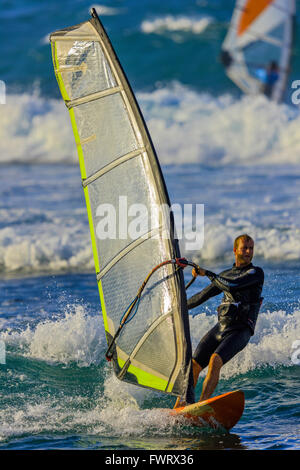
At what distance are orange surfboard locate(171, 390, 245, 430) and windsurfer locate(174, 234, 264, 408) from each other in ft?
0.37

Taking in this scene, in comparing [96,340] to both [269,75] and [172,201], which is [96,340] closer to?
[172,201]

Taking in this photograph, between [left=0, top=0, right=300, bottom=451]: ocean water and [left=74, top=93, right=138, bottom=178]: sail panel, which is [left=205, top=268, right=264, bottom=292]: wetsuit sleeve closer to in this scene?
[left=0, top=0, right=300, bottom=451]: ocean water

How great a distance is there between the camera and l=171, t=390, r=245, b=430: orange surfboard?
4.83 metres

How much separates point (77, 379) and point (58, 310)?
5.03 ft

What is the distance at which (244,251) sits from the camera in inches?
204

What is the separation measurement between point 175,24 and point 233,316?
20152 mm

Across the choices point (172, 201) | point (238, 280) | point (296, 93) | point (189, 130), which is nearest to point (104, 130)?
point (238, 280)

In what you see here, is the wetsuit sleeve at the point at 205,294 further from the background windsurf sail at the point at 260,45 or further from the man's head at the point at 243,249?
the background windsurf sail at the point at 260,45

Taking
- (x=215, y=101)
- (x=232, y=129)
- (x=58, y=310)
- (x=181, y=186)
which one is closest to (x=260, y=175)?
(x=181, y=186)

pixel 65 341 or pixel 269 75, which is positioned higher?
pixel 269 75

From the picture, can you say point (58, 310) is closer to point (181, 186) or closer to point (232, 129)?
point (181, 186)

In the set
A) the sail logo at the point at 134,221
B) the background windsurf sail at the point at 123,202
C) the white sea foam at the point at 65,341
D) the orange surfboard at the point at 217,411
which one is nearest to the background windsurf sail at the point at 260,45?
the white sea foam at the point at 65,341

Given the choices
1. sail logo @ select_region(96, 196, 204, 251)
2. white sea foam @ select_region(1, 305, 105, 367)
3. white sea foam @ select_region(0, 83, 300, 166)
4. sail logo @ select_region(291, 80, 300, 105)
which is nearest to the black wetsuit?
sail logo @ select_region(96, 196, 204, 251)

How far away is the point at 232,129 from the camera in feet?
60.5
